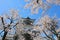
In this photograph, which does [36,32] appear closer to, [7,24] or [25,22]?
[25,22]

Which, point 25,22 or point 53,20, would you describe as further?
point 25,22

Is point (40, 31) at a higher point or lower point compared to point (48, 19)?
lower

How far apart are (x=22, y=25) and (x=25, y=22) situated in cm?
123

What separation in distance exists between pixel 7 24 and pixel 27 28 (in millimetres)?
3372

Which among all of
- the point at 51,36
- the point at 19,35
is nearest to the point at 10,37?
the point at 19,35

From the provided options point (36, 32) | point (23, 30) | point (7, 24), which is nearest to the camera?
point (7, 24)

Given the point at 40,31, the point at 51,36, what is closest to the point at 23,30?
the point at 40,31

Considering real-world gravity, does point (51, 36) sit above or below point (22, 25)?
below

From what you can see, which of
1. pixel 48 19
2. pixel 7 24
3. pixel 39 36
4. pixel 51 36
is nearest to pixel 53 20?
pixel 48 19

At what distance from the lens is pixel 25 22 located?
83.4 ft

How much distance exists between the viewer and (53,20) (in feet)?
76.8

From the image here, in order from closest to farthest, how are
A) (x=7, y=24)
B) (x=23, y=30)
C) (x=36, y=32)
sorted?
1. (x=7, y=24)
2. (x=23, y=30)
3. (x=36, y=32)

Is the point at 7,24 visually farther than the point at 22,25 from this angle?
No

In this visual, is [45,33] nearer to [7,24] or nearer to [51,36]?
[51,36]
